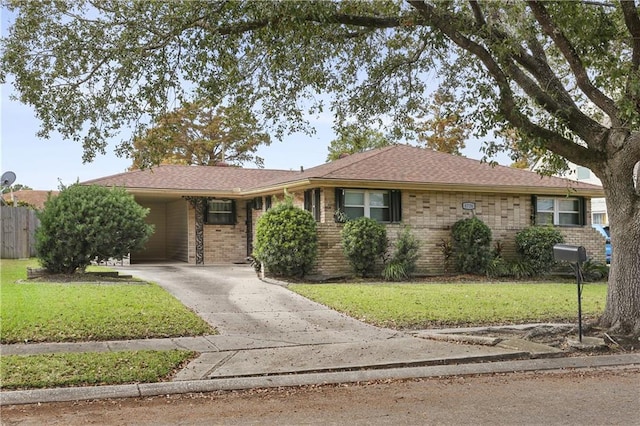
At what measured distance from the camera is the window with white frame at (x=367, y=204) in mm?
18578

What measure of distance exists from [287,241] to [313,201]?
2.62 meters

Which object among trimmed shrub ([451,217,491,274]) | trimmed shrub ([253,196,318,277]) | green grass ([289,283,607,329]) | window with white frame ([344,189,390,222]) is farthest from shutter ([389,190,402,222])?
green grass ([289,283,607,329])

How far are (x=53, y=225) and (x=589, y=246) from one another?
16.5 meters

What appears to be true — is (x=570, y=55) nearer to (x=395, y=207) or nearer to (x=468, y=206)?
(x=395, y=207)

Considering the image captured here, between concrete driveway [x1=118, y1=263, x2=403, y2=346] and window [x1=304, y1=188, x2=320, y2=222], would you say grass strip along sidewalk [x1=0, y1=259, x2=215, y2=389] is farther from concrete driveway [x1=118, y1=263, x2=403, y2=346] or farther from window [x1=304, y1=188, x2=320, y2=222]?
window [x1=304, y1=188, x2=320, y2=222]

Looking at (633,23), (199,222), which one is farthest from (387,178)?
(633,23)

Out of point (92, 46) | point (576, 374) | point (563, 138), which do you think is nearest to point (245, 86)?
point (92, 46)

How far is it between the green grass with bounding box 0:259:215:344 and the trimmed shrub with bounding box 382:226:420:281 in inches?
260

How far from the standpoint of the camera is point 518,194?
2038 cm

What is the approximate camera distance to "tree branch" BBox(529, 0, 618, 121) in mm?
9180

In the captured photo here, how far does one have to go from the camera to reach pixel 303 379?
7191 millimetres

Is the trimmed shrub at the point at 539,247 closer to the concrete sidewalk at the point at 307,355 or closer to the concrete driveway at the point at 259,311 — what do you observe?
the concrete driveway at the point at 259,311

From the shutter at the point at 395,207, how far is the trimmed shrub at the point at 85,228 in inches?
286

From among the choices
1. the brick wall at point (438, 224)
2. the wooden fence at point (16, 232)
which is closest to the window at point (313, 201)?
the brick wall at point (438, 224)
